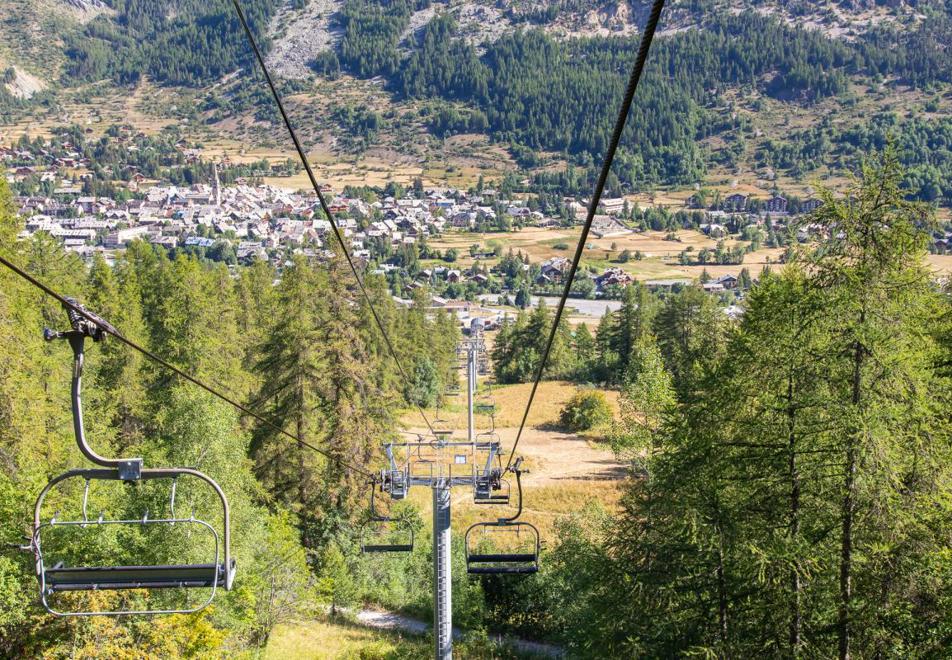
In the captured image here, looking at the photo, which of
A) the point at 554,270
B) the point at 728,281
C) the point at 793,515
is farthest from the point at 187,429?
the point at 554,270

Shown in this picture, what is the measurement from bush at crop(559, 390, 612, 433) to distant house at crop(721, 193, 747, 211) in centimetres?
14422

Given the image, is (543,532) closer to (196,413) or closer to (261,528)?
(261,528)

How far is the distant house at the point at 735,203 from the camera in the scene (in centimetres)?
18012

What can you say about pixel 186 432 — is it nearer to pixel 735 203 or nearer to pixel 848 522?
pixel 848 522

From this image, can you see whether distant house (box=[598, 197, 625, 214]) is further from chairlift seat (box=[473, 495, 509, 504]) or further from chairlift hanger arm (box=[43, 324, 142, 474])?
chairlift hanger arm (box=[43, 324, 142, 474])

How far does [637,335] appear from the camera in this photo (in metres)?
56.0

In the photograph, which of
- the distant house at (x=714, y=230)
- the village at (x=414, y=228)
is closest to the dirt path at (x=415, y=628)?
the village at (x=414, y=228)

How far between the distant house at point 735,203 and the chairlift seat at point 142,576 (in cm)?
18541

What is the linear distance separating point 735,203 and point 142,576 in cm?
18956

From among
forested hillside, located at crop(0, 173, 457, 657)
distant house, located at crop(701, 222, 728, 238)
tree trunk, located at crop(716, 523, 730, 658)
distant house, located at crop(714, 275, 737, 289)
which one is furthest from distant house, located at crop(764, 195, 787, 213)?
tree trunk, located at crop(716, 523, 730, 658)

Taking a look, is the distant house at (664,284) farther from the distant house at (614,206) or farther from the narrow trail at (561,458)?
the distant house at (614,206)

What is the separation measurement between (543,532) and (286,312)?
1254 cm

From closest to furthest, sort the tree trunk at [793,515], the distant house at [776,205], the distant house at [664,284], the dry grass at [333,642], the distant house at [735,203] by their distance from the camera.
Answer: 1. the tree trunk at [793,515]
2. the dry grass at [333,642]
3. the distant house at [664,284]
4. the distant house at [776,205]
5. the distant house at [735,203]

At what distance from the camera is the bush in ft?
155
